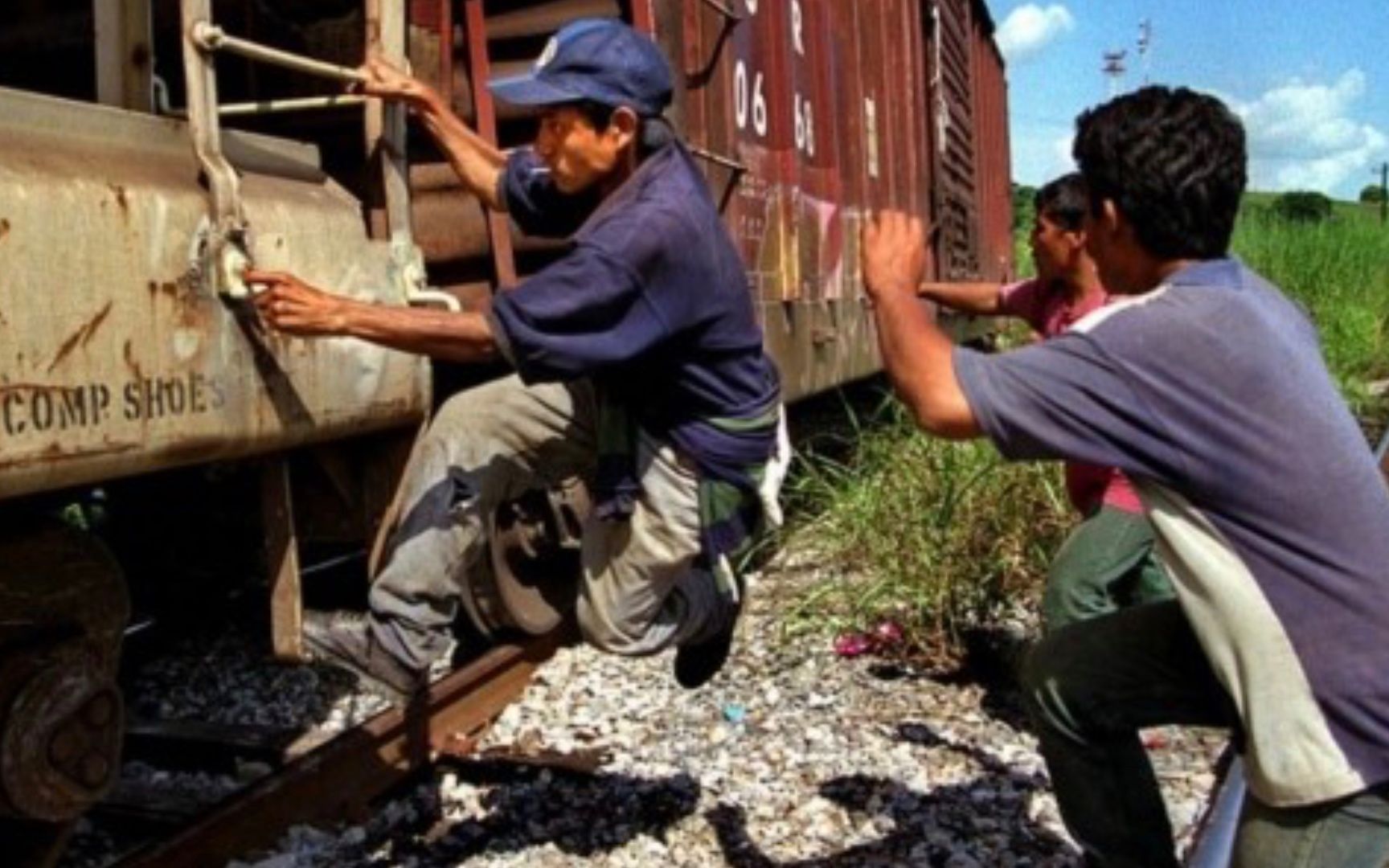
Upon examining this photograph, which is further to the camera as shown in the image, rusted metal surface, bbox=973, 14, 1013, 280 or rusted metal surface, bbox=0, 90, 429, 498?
rusted metal surface, bbox=973, 14, 1013, 280

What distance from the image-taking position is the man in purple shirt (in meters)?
2.47

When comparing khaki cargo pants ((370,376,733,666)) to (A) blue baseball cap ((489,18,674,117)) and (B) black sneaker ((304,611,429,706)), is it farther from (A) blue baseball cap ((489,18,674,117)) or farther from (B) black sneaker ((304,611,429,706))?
(A) blue baseball cap ((489,18,674,117))

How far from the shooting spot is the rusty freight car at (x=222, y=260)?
2.72m

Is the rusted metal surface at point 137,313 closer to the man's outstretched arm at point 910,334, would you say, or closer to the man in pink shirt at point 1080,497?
the man's outstretched arm at point 910,334

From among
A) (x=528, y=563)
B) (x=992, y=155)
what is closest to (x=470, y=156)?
(x=528, y=563)

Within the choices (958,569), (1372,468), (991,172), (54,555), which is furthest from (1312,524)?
(991,172)

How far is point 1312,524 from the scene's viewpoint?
8.20ft

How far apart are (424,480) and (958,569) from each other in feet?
8.24

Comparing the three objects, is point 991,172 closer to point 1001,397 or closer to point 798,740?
point 798,740

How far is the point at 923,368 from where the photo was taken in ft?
8.44

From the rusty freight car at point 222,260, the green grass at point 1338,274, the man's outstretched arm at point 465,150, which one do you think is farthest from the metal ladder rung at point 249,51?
the green grass at point 1338,274

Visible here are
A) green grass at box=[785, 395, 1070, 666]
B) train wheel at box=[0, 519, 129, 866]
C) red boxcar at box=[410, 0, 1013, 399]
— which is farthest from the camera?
green grass at box=[785, 395, 1070, 666]

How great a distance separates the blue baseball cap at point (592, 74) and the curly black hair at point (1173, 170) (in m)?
1.02

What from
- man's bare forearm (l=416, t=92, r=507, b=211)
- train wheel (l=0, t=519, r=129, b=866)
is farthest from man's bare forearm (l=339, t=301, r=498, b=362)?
man's bare forearm (l=416, t=92, r=507, b=211)
